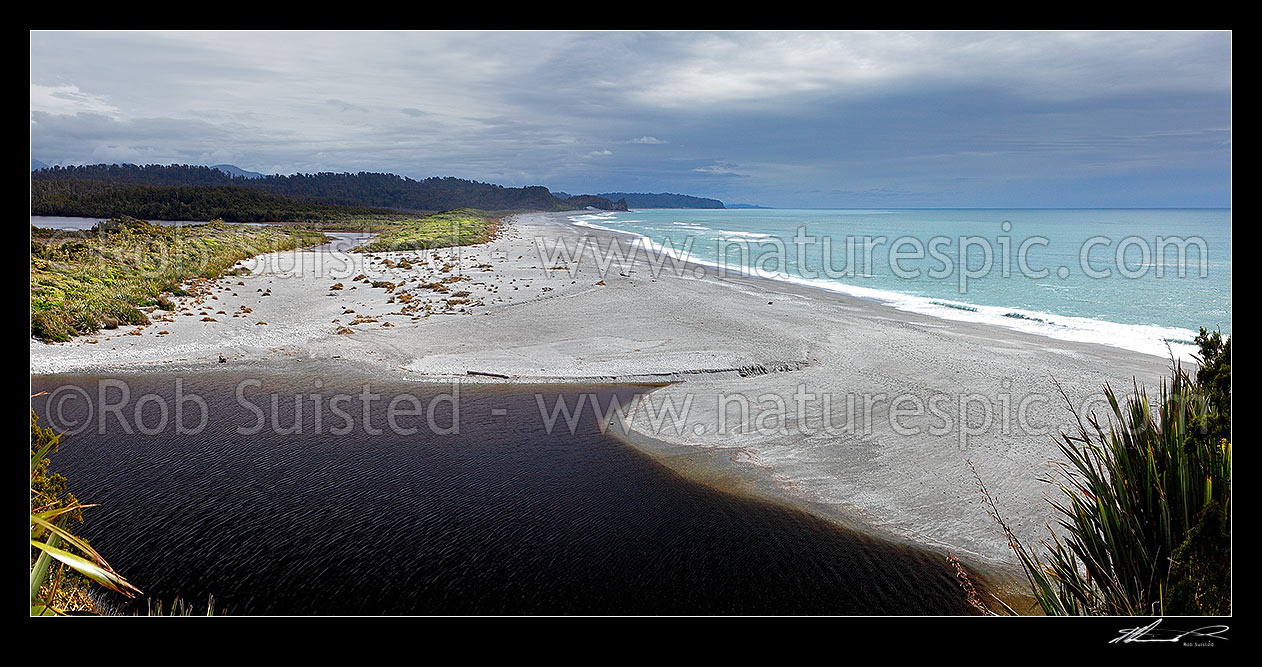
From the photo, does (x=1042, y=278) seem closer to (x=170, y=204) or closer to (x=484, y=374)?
(x=484, y=374)

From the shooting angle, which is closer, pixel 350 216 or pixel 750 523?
pixel 750 523

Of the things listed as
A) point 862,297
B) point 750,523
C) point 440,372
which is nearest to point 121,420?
point 440,372

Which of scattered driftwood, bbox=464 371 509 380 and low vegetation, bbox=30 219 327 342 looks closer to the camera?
scattered driftwood, bbox=464 371 509 380

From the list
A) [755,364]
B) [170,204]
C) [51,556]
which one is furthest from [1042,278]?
[170,204]

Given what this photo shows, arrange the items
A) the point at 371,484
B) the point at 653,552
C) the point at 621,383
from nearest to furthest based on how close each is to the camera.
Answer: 1. the point at 653,552
2. the point at 371,484
3. the point at 621,383

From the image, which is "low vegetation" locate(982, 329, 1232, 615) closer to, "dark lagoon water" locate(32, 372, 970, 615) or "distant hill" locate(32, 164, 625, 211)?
"dark lagoon water" locate(32, 372, 970, 615)

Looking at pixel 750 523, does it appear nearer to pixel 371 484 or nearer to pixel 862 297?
pixel 371 484

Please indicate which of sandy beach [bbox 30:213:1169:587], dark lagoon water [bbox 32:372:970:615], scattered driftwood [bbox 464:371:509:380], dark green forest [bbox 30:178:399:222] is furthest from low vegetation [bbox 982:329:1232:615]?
dark green forest [bbox 30:178:399:222]
